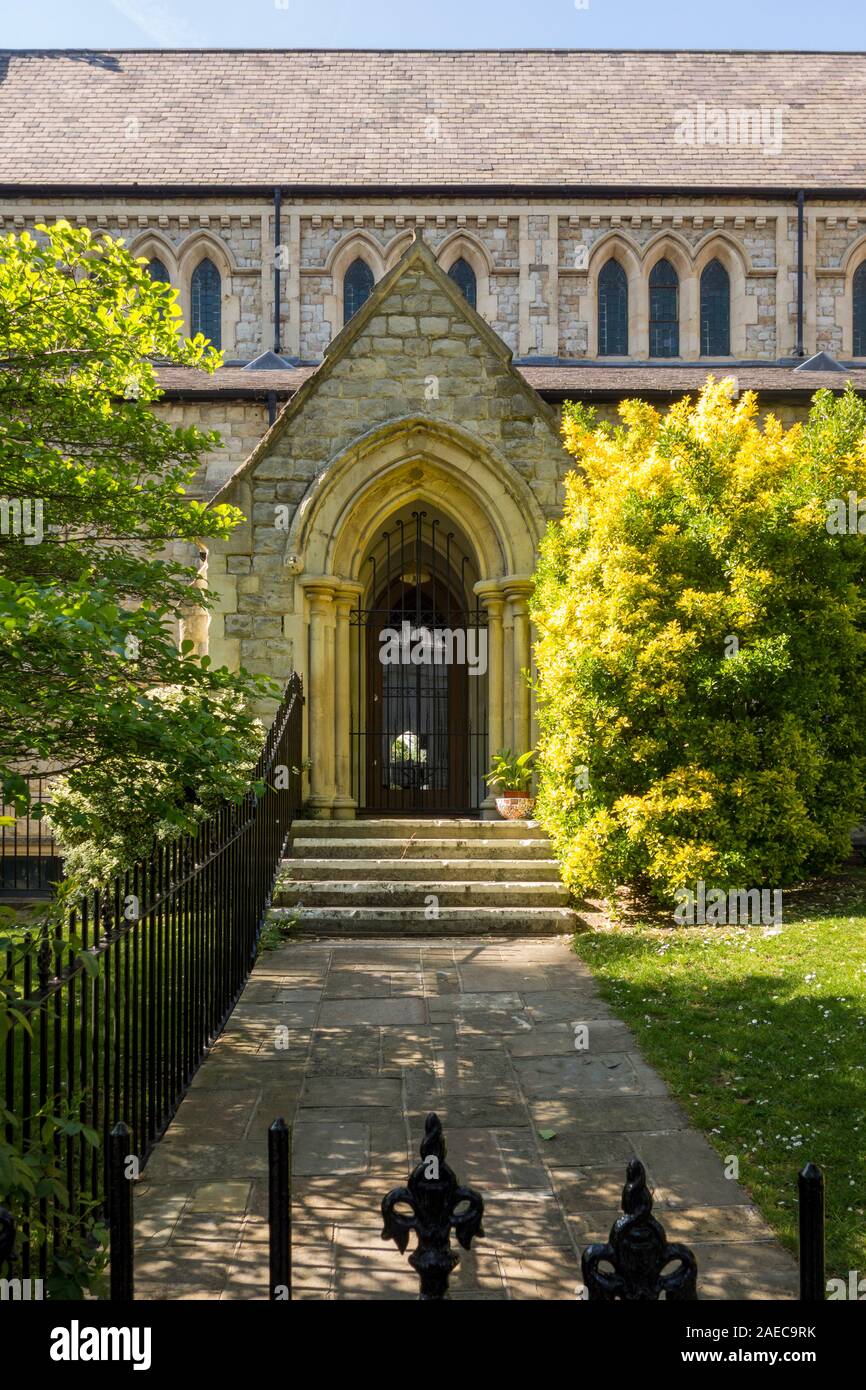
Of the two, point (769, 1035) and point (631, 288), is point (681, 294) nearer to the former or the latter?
point (631, 288)

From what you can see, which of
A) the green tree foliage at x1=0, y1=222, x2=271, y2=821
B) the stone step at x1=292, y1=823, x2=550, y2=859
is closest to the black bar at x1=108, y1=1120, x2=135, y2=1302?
the green tree foliage at x1=0, y1=222, x2=271, y2=821

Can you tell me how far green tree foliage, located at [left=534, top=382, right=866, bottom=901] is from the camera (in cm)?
843

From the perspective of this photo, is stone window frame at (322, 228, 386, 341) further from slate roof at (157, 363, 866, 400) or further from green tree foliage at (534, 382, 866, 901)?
green tree foliage at (534, 382, 866, 901)

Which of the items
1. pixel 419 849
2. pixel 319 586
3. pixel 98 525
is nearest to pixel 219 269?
pixel 319 586

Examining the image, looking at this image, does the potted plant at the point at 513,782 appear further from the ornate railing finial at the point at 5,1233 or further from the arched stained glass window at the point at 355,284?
the arched stained glass window at the point at 355,284

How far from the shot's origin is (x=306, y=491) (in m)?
10.5

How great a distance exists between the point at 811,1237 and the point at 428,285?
10.2 meters

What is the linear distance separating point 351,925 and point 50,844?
7.14m

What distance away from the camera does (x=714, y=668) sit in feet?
27.8

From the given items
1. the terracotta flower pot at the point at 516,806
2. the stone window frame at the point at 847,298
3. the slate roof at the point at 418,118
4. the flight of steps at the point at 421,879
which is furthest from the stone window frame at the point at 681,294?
the flight of steps at the point at 421,879

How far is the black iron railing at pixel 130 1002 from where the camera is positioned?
2.96 metres

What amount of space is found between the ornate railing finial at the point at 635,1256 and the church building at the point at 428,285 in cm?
848

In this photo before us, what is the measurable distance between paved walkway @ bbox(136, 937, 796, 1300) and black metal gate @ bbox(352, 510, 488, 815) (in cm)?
495
